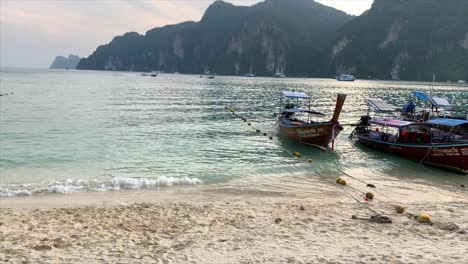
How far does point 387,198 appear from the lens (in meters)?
15.9

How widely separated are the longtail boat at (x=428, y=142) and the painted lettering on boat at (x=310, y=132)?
4055 mm

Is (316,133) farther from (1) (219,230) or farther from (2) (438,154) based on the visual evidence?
(1) (219,230)

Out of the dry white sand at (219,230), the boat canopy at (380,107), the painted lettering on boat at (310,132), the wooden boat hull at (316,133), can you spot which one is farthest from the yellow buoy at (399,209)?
the boat canopy at (380,107)

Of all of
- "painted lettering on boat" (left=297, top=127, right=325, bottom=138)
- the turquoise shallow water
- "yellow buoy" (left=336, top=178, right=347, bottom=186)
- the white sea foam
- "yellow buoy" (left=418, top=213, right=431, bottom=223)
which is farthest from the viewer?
"painted lettering on boat" (left=297, top=127, right=325, bottom=138)

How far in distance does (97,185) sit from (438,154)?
18317mm

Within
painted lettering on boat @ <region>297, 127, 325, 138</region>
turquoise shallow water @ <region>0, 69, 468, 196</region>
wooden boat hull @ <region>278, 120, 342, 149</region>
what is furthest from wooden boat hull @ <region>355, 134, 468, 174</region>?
painted lettering on boat @ <region>297, 127, 325, 138</region>

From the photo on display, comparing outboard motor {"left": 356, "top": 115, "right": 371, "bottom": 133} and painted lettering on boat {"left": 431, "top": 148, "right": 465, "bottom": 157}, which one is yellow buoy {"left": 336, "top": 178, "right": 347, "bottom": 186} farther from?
outboard motor {"left": 356, "top": 115, "right": 371, "bottom": 133}

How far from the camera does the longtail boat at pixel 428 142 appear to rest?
22.2 metres

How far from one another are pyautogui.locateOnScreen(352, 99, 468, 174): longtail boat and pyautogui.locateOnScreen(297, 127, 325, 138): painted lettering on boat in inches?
160

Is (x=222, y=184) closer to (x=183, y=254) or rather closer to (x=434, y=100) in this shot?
(x=183, y=254)

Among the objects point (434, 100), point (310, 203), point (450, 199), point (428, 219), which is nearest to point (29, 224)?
point (310, 203)

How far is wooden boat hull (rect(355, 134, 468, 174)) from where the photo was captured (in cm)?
2192

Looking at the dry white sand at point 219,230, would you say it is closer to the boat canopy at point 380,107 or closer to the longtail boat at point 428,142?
the longtail boat at point 428,142

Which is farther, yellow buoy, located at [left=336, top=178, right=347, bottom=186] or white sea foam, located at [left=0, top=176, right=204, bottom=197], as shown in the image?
yellow buoy, located at [left=336, top=178, right=347, bottom=186]
